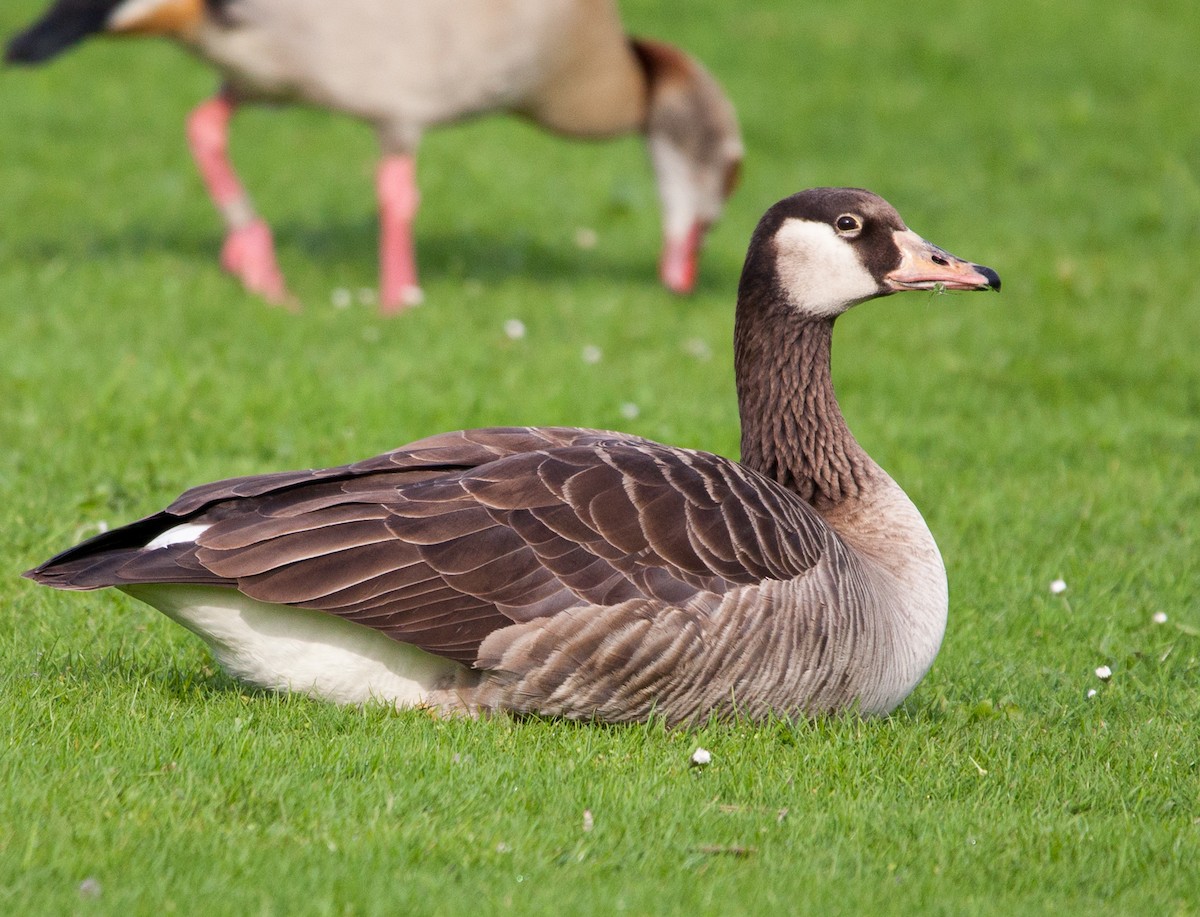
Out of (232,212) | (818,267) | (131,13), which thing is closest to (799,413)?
(818,267)

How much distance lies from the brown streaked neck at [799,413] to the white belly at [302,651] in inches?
57.5

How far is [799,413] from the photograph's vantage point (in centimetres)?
552

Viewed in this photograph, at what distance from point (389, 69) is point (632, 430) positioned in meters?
3.48

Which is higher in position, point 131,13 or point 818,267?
point 818,267

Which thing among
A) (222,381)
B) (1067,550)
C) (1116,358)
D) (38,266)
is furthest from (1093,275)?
(38,266)

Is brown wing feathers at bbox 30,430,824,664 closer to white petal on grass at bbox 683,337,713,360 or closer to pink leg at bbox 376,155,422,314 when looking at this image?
white petal on grass at bbox 683,337,713,360

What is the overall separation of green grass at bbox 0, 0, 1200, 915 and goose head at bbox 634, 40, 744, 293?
0.56 metres

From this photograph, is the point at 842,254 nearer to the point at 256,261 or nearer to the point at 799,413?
the point at 799,413

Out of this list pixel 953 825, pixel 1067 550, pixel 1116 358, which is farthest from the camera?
pixel 1116 358

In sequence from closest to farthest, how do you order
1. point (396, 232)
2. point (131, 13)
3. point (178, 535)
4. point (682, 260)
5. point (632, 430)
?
point (178, 535), point (632, 430), point (131, 13), point (396, 232), point (682, 260)

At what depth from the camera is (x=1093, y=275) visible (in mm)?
11812

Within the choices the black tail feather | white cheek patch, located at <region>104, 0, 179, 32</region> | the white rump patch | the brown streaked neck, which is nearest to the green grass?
the white rump patch

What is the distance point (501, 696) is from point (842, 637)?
1037mm

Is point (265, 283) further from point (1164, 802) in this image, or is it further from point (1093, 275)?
point (1164, 802)
